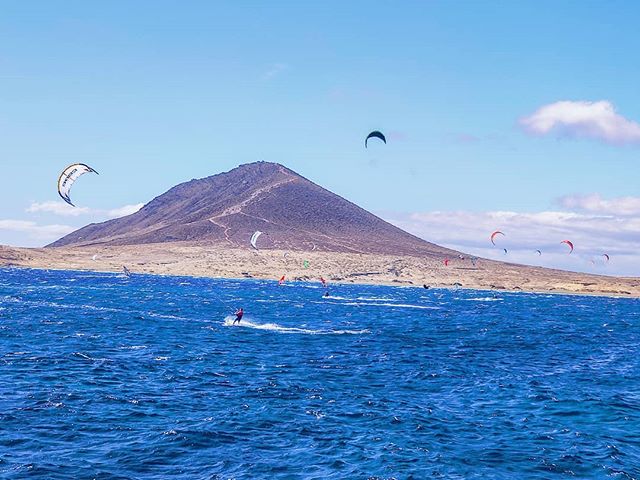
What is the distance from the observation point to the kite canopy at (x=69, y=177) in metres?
47.5

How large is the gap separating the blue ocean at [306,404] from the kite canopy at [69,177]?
1090cm

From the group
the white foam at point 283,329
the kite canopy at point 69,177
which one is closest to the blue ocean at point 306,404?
the white foam at point 283,329

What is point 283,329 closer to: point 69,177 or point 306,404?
point 69,177

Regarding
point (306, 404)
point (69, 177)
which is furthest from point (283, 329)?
point (306, 404)

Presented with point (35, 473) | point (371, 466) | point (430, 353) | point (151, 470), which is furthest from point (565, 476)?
point (430, 353)

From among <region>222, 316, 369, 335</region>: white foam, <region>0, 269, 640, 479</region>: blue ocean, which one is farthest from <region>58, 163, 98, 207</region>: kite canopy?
<region>222, 316, 369, 335</region>: white foam

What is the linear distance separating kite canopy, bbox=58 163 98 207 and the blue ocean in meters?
10.9

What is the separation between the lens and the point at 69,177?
161 ft

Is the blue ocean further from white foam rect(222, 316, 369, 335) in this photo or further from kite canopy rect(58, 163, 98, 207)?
kite canopy rect(58, 163, 98, 207)

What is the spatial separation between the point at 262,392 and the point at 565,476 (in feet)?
48.9

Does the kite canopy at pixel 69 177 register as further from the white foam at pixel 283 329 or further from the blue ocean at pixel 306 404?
the white foam at pixel 283 329

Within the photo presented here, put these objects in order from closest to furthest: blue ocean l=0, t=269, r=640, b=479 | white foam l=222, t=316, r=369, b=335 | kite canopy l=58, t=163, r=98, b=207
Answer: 1. blue ocean l=0, t=269, r=640, b=479
2. kite canopy l=58, t=163, r=98, b=207
3. white foam l=222, t=316, r=369, b=335

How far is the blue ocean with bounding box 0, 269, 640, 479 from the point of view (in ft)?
69.8

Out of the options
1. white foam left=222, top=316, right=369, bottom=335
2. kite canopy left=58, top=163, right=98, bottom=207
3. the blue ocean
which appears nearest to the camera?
the blue ocean
